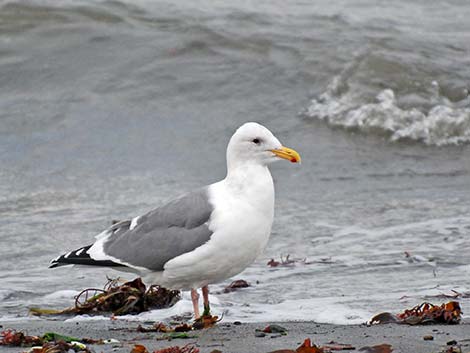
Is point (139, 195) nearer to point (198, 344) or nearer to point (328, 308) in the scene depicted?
point (328, 308)

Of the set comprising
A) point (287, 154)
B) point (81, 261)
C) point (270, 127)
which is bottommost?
Answer: point (270, 127)

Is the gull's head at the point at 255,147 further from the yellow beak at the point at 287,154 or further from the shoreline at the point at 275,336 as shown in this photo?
the shoreline at the point at 275,336

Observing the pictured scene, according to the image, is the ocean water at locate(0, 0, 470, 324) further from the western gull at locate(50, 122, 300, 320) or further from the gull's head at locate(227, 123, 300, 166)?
the gull's head at locate(227, 123, 300, 166)

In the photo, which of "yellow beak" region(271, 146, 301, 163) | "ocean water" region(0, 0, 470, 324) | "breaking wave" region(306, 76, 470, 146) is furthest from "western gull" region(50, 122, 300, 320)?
"breaking wave" region(306, 76, 470, 146)

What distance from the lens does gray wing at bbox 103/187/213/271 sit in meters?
5.41

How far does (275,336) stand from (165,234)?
1291 mm

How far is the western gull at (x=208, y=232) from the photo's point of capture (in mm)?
5273

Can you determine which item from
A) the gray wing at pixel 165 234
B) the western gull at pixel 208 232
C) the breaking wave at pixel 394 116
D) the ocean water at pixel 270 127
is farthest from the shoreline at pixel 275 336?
the breaking wave at pixel 394 116

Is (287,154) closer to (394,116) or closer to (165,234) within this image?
(165,234)

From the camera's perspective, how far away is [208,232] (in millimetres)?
5328

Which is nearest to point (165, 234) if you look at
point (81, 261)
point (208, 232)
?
point (208, 232)

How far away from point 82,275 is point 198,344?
2.69 meters

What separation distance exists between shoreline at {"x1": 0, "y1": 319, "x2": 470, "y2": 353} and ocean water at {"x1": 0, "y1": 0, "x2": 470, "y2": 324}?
0.62 meters

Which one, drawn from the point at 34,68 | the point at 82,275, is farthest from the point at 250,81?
A: the point at 82,275
